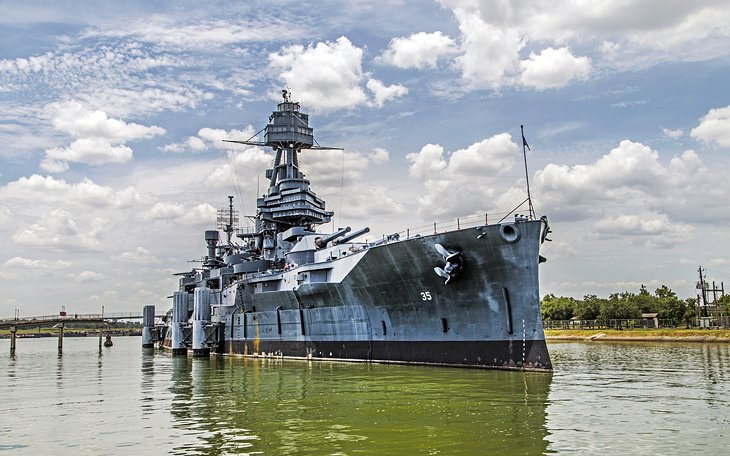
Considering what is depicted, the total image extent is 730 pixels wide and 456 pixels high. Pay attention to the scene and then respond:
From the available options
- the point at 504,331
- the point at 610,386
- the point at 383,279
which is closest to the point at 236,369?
the point at 383,279

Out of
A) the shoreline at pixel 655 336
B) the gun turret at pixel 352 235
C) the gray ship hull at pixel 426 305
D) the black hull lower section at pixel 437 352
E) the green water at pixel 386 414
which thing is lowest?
the shoreline at pixel 655 336

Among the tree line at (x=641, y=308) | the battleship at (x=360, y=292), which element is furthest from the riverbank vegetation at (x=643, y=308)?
the battleship at (x=360, y=292)

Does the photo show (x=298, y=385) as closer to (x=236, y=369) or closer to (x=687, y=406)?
(x=236, y=369)

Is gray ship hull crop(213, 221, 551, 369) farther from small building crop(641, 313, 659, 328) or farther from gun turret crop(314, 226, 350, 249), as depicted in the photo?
small building crop(641, 313, 659, 328)

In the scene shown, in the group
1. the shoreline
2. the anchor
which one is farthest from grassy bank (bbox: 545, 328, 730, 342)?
the anchor

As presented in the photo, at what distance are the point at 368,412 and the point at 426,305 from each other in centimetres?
1127

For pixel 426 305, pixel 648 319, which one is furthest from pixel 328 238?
pixel 648 319

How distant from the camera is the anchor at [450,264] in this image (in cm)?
2361

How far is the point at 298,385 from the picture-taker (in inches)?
855

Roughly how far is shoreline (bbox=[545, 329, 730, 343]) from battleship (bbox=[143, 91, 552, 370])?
106 ft

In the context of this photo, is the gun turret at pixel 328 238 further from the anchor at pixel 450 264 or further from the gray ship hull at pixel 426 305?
the anchor at pixel 450 264

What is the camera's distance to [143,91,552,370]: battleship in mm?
23062

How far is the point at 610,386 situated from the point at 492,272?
588cm

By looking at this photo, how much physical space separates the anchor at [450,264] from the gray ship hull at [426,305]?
0.84 ft
